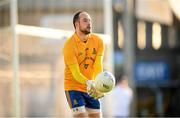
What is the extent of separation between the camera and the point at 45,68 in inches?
577

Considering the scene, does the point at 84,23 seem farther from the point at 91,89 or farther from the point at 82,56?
the point at 91,89

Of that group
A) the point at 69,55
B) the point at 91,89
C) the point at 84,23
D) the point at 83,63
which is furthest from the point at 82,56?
the point at 91,89

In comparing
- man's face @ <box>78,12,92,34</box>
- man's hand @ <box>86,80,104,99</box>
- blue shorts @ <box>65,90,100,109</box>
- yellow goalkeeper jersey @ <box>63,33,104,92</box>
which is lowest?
blue shorts @ <box>65,90,100,109</box>

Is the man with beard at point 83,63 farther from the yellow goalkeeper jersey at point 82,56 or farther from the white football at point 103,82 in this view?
the white football at point 103,82

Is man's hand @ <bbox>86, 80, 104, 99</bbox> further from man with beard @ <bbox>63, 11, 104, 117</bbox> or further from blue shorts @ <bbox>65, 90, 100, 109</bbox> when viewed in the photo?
blue shorts @ <bbox>65, 90, 100, 109</bbox>

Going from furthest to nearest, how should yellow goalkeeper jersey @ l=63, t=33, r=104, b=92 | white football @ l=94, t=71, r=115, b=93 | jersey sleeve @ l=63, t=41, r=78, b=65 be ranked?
yellow goalkeeper jersey @ l=63, t=33, r=104, b=92, jersey sleeve @ l=63, t=41, r=78, b=65, white football @ l=94, t=71, r=115, b=93

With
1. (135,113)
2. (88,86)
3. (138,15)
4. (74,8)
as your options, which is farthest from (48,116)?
(138,15)

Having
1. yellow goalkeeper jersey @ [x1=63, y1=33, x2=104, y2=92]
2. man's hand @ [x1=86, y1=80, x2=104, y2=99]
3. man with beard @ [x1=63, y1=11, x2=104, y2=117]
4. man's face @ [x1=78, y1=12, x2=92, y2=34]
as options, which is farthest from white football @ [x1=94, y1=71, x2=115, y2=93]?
man's face @ [x1=78, y1=12, x2=92, y2=34]

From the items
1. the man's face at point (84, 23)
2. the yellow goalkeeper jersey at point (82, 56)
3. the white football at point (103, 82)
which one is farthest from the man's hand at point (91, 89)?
the man's face at point (84, 23)

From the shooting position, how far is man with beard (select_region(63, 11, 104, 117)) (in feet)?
28.0

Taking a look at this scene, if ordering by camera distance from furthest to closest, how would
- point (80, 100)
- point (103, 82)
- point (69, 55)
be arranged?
point (80, 100), point (69, 55), point (103, 82)

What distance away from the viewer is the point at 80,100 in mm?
8609

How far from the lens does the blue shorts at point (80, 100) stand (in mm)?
8586

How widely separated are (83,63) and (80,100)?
Answer: 18.9 inches
